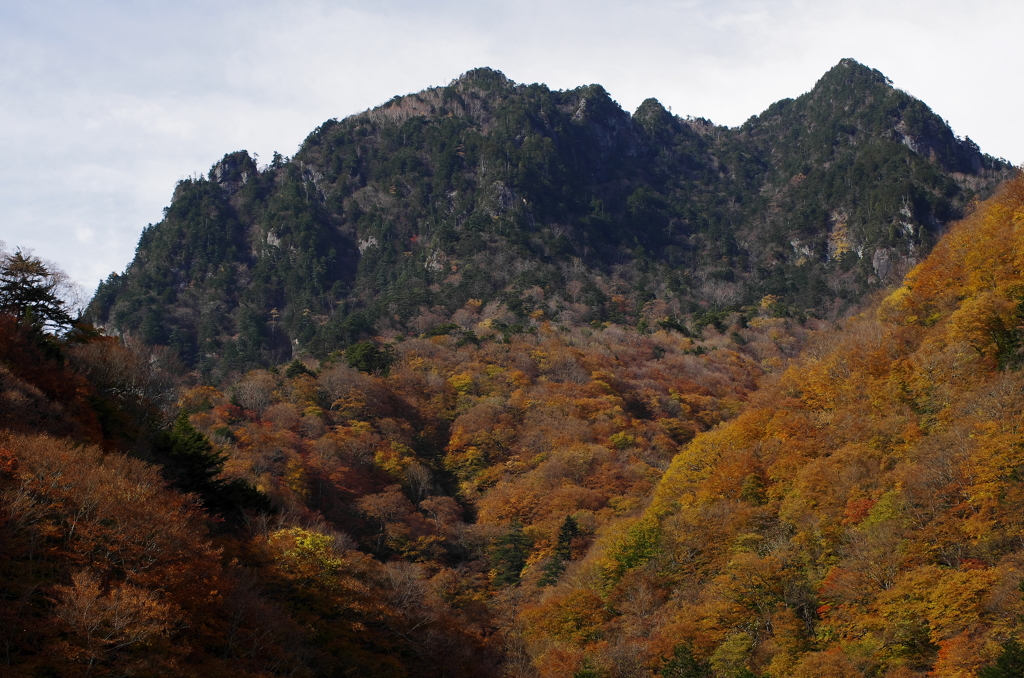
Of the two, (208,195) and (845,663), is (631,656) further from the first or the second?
(208,195)

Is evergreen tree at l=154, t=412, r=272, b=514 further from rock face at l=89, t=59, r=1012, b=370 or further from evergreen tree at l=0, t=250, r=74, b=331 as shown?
rock face at l=89, t=59, r=1012, b=370

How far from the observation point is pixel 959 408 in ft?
142

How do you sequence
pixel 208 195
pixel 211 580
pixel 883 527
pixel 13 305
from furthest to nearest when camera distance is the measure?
pixel 208 195
pixel 13 305
pixel 883 527
pixel 211 580

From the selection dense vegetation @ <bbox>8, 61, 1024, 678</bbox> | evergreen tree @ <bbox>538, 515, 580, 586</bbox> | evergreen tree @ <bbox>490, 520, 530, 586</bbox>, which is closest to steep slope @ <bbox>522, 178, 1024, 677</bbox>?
dense vegetation @ <bbox>8, 61, 1024, 678</bbox>

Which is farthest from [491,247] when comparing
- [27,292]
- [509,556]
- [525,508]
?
[27,292]

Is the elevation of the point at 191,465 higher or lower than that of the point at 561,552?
higher

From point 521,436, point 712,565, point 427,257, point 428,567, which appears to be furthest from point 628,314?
point 712,565

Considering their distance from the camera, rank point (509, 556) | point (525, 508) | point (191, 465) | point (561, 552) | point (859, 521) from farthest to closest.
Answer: point (525, 508) < point (509, 556) < point (561, 552) < point (191, 465) < point (859, 521)

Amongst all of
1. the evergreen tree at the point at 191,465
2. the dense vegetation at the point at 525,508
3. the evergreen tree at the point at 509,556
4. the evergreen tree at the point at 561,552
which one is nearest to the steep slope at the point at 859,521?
the dense vegetation at the point at 525,508

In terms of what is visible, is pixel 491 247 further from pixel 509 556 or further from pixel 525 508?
pixel 509 556

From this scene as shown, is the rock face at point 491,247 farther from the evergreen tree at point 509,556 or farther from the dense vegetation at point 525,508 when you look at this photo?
the evergreen tree at point 509,556

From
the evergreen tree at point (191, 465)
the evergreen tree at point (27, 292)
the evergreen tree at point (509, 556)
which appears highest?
the evergreen tree at point (27, 292)

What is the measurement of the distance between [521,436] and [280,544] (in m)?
46.0

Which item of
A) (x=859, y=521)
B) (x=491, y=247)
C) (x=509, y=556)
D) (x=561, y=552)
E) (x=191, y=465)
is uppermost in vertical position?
(x=491, y=247)
